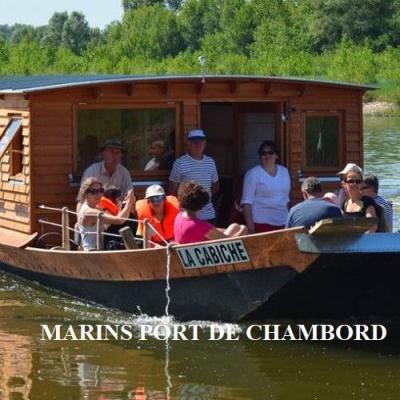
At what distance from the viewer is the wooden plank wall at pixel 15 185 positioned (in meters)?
13.1

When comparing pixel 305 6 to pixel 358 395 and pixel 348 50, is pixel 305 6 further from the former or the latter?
pixel 358 395

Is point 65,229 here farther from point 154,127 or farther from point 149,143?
point 154,127

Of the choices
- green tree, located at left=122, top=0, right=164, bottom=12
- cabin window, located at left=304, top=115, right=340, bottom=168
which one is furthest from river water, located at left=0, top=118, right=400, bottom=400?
green tree, located at left=122, top=0, right=164, bottom=12

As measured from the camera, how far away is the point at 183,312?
11586mm

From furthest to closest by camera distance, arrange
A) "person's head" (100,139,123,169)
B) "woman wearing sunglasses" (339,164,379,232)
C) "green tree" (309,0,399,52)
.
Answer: "green tree" (309,0,399,52), "person's head" (100,139,123,169), "woman wearing sunglasses" (339,164,379,232)

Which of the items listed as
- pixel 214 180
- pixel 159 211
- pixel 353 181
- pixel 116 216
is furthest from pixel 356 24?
pixel 353 181

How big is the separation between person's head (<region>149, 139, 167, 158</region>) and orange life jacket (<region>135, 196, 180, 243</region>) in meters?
1.36

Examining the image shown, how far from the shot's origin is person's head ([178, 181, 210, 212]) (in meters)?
11.0

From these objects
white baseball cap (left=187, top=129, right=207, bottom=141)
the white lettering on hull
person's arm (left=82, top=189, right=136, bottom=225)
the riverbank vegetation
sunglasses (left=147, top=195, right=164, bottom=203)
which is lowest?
the white lettering on hull

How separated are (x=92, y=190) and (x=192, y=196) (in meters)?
1.45

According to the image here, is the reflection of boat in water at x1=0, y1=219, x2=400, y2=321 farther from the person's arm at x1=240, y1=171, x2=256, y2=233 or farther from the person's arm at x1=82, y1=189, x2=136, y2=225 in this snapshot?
the person's arm at x1=240, y1=171, x2=256, y2=233

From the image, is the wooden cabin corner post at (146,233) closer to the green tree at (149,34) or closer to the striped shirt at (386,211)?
the striped shirt at (386,211)

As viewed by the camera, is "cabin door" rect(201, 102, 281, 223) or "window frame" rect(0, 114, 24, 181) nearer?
"window frame" rect(0, 114, 24, 181)

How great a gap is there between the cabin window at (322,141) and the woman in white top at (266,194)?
3.76 ft
